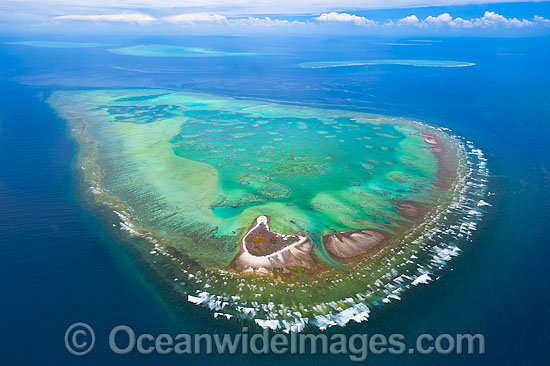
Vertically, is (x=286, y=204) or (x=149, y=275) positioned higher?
(x=286, y=204)

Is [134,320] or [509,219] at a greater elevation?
[509,219]

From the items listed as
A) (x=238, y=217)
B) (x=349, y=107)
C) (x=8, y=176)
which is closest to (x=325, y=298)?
(x=238, y=217)

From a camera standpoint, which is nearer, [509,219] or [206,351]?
[206,351]

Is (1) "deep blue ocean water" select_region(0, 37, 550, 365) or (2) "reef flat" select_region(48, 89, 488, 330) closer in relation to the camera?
(1) "deep blue ocean water" select_region(0, 37, 550, 365)

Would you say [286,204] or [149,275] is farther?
[286,204]

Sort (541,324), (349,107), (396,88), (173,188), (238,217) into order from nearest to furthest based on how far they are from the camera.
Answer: (541,324), (238,217), (173,188), (349,107), (396,88)

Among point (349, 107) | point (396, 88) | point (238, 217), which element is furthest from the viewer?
point (396, 88)

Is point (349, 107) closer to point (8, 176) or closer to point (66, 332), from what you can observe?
point (8, 176)
